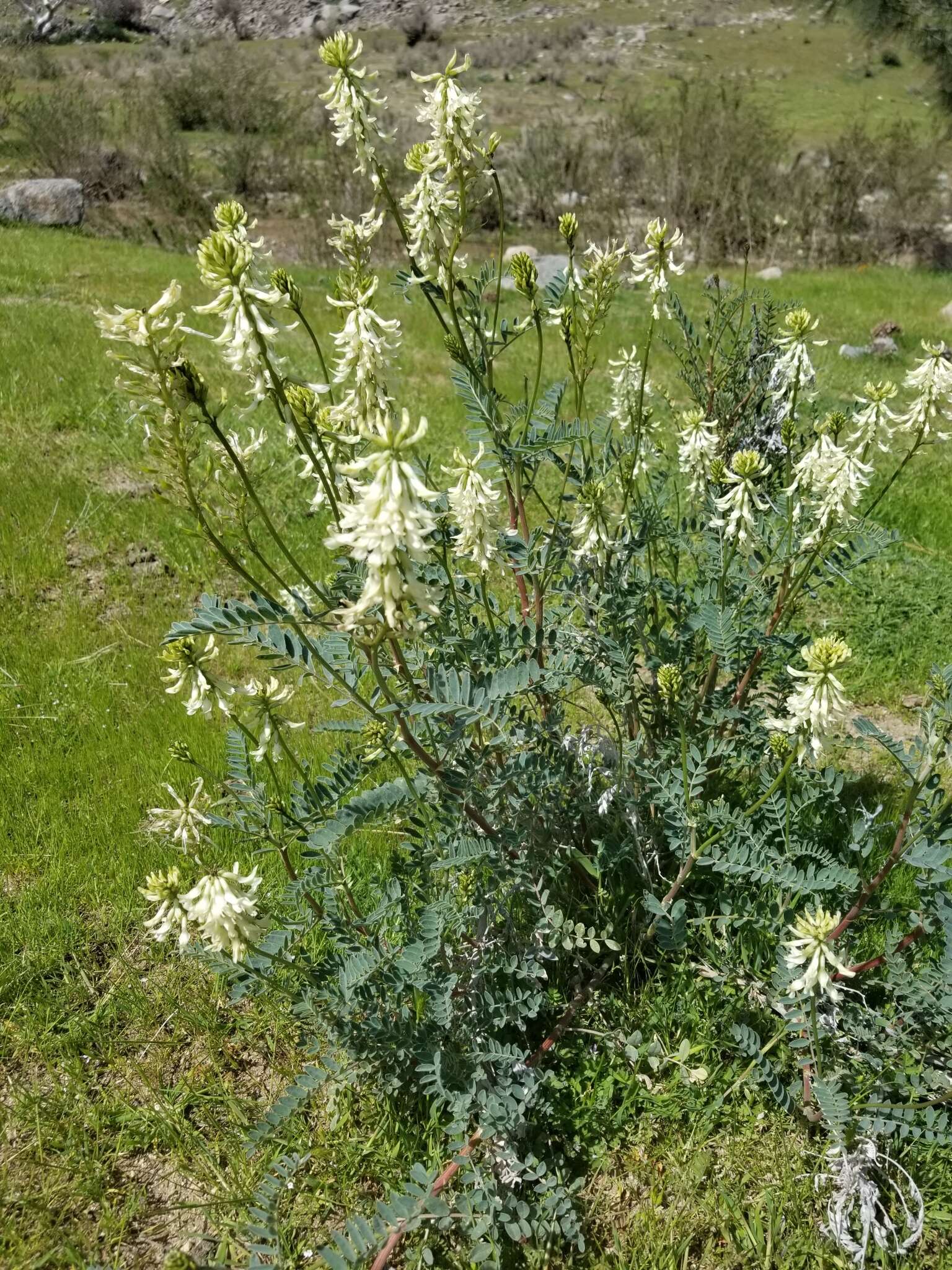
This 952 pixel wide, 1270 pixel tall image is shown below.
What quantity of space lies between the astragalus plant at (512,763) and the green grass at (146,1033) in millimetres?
111

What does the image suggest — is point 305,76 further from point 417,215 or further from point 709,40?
point 417,215

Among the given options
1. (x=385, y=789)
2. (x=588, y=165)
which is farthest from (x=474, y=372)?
(x=588, y=165)

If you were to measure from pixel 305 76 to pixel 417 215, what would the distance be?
1229 inches

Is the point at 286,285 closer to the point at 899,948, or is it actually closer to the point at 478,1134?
the point at 478,1134

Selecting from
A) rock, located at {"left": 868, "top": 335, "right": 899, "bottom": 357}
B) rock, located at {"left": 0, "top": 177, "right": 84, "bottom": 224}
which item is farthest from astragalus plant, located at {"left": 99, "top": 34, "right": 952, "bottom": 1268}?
rock, located at {"left": 0, "top": 177, "right": 84, "bottom": 224}

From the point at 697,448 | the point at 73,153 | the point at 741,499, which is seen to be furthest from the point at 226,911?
the point at 73,153

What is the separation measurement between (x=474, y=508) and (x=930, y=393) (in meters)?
1.17

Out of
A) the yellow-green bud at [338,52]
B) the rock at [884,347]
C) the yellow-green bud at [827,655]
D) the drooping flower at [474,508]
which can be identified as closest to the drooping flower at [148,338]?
the drooping flower at [474,508]

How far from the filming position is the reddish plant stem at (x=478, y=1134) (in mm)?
1640

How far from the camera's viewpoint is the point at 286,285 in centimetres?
172

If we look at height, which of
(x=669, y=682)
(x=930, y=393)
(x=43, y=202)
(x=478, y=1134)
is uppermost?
(x=930, y=393)

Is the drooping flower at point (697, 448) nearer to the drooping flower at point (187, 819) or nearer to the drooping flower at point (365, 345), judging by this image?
the drooping flower at point (365, 345)

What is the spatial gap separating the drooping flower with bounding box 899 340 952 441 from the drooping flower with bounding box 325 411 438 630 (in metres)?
1.41

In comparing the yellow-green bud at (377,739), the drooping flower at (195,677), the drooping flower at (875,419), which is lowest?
the yellow-green bud at (377,739)
